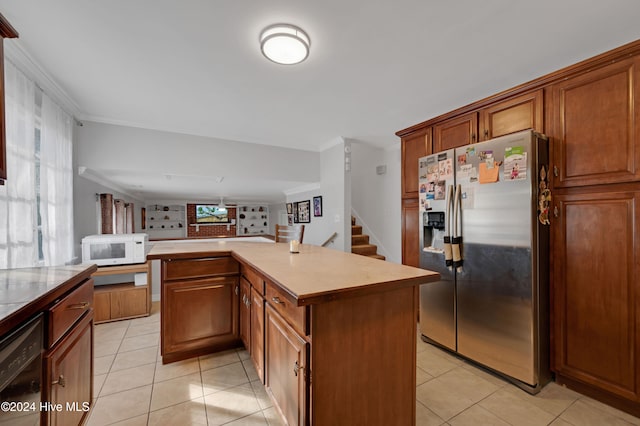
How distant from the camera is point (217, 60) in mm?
1947

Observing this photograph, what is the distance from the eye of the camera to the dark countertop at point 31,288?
846mm

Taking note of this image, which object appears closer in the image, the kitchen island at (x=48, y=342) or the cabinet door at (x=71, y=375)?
the kitchen island at (x=48, y=342)

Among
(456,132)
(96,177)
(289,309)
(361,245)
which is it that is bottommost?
(361,245)

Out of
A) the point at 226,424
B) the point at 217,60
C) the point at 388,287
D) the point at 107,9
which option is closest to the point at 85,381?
the point at 226,424

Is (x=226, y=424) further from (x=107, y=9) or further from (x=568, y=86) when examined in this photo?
(x=568, y=86)

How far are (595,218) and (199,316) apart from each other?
3068 millimetres

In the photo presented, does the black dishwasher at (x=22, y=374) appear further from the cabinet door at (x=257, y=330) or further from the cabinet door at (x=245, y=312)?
the cabinet door at (x=245, y=312)

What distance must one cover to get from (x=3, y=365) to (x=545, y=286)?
289 cm

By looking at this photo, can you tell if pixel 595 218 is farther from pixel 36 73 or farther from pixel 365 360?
pixel 36 73

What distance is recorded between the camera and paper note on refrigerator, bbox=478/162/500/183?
2.00 meters

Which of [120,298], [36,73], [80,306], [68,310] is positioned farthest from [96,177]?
[68,310]

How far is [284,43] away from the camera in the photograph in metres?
1.68

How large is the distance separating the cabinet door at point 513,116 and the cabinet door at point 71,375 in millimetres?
3157

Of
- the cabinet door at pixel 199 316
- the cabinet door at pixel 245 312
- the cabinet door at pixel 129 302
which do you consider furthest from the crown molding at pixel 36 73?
the cabinet door at pixel 245 312
